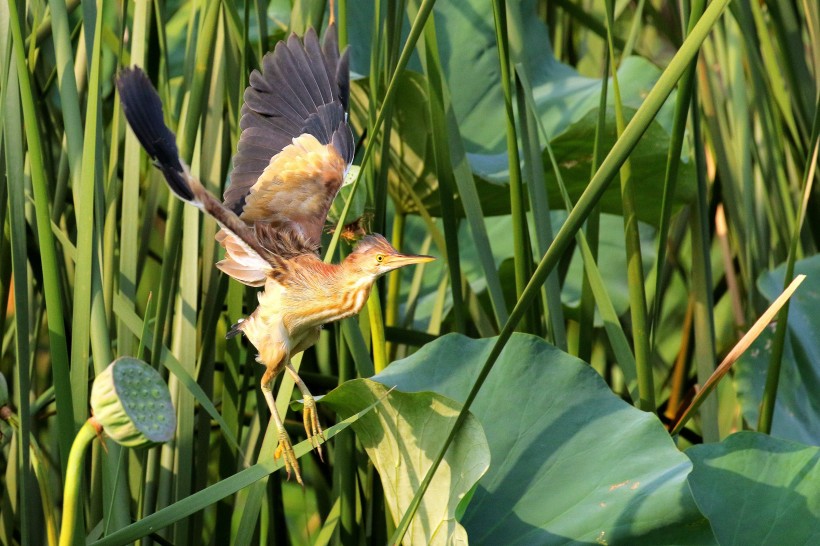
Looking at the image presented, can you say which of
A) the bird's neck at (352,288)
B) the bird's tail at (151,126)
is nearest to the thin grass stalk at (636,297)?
the bird's neck at (352,288)

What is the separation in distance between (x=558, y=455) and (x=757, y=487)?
227 millimetres

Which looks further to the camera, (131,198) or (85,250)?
(131,198)

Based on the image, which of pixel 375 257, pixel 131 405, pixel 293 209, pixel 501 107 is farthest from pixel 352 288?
pixel 501 107

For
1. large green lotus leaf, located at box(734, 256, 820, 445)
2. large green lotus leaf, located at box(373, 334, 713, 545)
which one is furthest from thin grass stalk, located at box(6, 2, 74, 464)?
large green lotus leaf, located at box(734, 256, 820, 445)

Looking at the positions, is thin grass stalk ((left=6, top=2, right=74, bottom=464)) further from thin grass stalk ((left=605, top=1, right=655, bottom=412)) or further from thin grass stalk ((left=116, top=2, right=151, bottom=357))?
thin grass stalk ((left=605, top=1, right=655, bottom=412))

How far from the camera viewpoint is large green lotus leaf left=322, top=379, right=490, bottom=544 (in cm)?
82

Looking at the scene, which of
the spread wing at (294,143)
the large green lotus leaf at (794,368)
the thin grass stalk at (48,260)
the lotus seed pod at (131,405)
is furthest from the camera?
the large green lotus leaf at (794,368)

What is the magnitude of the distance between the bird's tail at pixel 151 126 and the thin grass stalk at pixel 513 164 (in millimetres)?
293

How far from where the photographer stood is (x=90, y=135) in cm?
82

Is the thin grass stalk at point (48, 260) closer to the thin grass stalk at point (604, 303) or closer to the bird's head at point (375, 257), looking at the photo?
the bird's head at point (375, 257)

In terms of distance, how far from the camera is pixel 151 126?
779 millimetres

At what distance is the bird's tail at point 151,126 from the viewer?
0.77 metres

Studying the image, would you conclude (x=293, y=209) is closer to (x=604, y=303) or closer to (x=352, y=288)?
(x=352, y=288)

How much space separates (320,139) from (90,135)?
0.39 m
